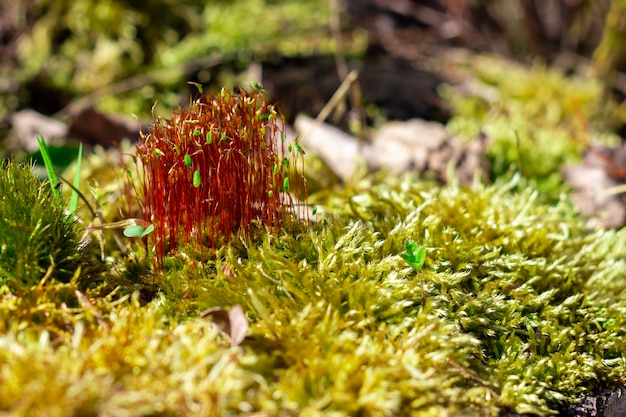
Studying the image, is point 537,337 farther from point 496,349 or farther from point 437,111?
point 437,111

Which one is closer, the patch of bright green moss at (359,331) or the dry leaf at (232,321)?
the patch of bright green moss at (359,331)

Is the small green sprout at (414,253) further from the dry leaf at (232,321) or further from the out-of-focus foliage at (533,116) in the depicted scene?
the out-of-focus foliage at (533,116)

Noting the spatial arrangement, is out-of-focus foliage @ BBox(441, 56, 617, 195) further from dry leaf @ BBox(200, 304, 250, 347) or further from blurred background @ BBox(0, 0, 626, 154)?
dry leaf @ BBox(200, 304, 250, 347)


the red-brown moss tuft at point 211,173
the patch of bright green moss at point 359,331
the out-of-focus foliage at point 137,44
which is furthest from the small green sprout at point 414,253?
the out-of-focus foliage at point 137,44

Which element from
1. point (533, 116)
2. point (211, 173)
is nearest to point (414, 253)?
point (211, 173)

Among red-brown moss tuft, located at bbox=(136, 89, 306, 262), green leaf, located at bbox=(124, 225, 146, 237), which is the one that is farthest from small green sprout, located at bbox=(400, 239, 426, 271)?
green leaf, located at bbox=(124, 225, 146, 237)

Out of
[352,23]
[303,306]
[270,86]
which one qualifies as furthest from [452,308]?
[352,23]
